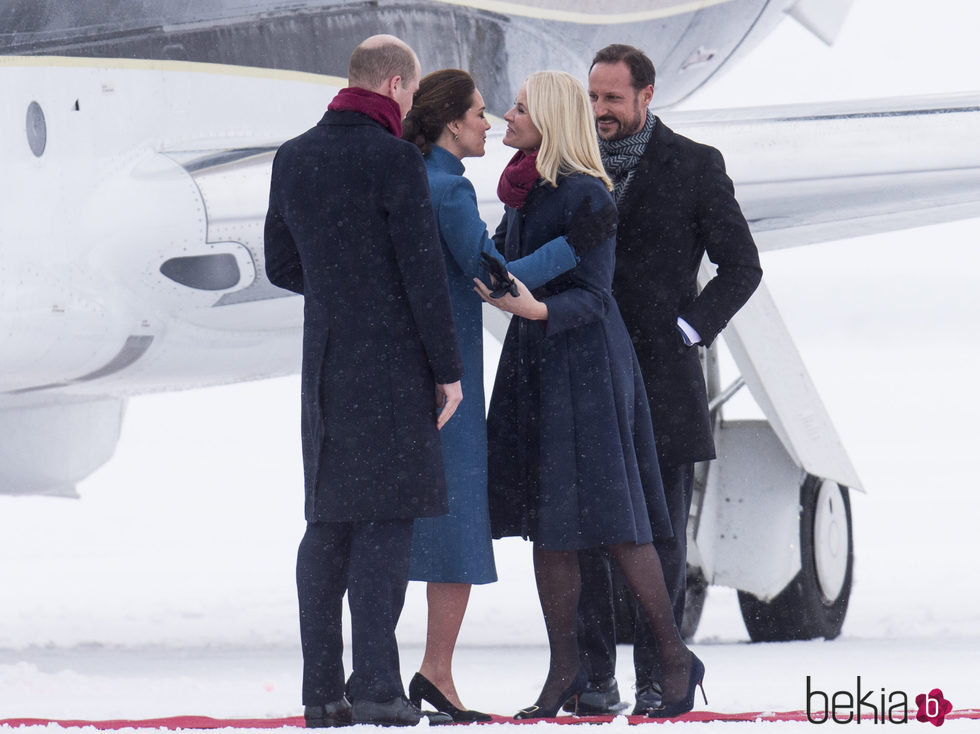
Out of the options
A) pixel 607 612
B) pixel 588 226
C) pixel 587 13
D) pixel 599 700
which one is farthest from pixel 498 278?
pixel 587 13

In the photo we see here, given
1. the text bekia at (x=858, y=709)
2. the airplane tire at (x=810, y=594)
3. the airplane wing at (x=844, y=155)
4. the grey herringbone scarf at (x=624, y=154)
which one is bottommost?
the text bekia at (x=858, y=709)

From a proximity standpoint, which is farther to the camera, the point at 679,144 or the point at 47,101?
the point at 47,101

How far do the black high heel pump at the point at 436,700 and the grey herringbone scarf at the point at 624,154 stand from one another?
123cm

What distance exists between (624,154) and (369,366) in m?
0.92

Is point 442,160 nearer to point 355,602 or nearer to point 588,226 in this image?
point 588,226

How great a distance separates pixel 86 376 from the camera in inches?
215

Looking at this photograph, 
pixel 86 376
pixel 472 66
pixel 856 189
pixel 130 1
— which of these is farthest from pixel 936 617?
pixel 130 1

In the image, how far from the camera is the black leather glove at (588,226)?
3168 millimetres

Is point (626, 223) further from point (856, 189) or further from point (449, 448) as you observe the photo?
point (856, 189)

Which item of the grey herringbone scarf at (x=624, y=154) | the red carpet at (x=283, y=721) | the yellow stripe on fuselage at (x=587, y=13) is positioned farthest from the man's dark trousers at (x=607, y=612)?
the yellow stripe on fuselage at (x=587, y=13)

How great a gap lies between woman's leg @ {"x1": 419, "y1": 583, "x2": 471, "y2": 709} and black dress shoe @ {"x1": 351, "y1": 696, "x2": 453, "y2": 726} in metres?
0.22

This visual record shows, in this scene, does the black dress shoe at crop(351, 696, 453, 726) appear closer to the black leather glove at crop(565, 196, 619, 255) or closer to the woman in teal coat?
the woman in teal coat

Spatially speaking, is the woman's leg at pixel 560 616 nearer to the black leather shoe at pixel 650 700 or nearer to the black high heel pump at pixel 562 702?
the black high heel pump at pixel 562 702

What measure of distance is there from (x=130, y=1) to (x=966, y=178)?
10.6 feet
